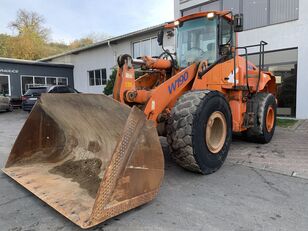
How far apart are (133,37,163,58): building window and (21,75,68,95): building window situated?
8.59 metres

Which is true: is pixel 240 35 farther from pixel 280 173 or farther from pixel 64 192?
pixel 64 192

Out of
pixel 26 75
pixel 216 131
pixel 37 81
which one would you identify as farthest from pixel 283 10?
pixel 37 81

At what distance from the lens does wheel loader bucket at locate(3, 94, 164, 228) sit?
2.86m

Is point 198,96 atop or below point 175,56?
below

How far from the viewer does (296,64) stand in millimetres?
10672

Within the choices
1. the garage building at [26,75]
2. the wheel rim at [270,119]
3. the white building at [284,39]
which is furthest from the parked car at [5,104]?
the wheel rim at [270,119]

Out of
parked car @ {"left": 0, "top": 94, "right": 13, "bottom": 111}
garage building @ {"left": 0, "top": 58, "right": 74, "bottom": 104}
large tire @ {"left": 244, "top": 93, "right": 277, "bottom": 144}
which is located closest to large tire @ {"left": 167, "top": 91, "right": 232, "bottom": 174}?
large tire @ {"left": 244, "top": 93, "right": 277, "bottom": 144}

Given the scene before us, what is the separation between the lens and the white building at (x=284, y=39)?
34.2ft

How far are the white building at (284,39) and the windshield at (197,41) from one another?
663 cm

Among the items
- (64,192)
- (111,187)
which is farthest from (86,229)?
(64,192)

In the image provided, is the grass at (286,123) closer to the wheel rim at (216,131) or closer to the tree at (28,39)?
the wheel rim at (216,131)

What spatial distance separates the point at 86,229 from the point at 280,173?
3.12 metres

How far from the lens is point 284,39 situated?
427 inches

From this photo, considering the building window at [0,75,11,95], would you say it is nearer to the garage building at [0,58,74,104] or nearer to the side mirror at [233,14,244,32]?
the garage building at [0,58,74,104]
